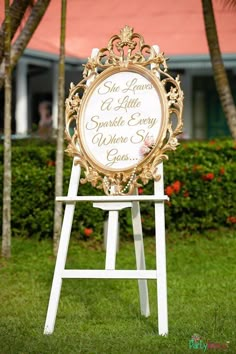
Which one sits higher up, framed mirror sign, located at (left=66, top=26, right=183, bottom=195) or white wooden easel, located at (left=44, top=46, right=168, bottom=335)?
framed mirror sign, located at (left=66, top=26, right=183, bottom=195)

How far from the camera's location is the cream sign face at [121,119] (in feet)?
23.1

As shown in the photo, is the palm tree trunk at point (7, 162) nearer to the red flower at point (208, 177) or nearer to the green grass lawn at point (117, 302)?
the green grass lawn at point (117, 302)

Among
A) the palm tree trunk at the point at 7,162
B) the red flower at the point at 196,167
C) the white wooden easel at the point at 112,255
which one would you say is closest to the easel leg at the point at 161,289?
the white wooden easel at the point at 112,255

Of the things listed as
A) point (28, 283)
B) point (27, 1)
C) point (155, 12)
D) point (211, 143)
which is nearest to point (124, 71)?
point (28, 283)

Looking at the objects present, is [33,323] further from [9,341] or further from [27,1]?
[27,1]

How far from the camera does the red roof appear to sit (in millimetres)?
18234

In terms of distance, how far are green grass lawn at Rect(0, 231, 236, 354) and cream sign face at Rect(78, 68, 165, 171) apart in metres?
1.25

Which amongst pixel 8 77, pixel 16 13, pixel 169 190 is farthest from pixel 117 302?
pixel 16 13

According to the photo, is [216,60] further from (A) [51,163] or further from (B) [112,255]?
(B) [112,255]

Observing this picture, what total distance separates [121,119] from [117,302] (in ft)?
6.53

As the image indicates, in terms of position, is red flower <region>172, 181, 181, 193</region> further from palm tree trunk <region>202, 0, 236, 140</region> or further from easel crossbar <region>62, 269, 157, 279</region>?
easel crossbar <region>62, 269, 157, 279</region>

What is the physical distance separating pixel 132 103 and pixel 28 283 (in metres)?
2.85

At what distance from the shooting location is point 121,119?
7148mm

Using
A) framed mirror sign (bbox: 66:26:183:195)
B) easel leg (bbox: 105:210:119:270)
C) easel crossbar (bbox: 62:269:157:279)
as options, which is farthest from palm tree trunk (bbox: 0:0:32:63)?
easel crossbar (bbox: 62:269:157:279)
